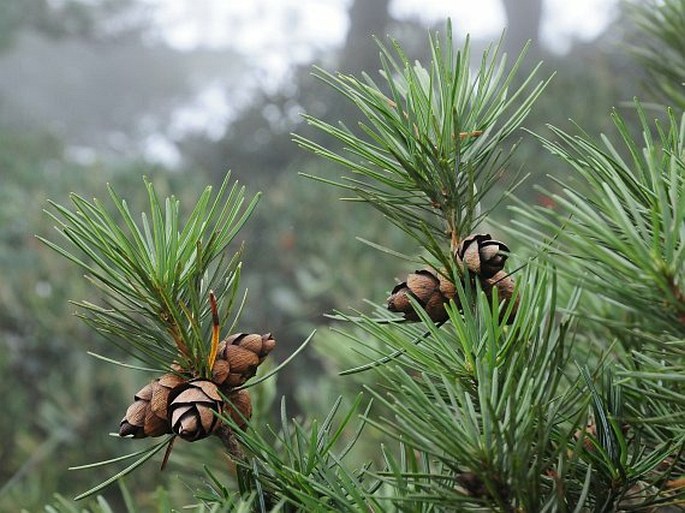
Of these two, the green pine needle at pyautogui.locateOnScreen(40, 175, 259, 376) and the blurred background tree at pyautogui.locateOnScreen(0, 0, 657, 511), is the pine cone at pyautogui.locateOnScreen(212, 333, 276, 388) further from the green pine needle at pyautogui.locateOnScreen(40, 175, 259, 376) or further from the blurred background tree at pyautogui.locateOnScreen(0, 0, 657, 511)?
the blurred background tree at pyautogui.locateOnScreen(0, 0, 657, 511)

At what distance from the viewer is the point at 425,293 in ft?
0.96

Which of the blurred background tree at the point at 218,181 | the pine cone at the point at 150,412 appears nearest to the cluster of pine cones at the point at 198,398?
the pine cone at the point at 150,412

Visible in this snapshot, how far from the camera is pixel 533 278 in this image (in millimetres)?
301

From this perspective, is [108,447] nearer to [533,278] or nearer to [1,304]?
[1,304]

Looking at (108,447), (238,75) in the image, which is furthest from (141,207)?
(238,75)

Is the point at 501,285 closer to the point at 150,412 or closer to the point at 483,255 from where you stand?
the point at 483,255

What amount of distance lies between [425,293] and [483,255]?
0.03 meters

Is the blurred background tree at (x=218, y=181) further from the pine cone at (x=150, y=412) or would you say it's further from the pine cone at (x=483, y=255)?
the pine cone at (x=150, y=412)

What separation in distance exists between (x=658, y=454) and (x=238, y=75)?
14.8 meters

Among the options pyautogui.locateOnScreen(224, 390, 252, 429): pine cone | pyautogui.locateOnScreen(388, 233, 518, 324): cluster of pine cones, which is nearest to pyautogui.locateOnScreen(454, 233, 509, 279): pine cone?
pyautogui.locateOnScreen(388, 233, 518, 324): cluster of pine cones

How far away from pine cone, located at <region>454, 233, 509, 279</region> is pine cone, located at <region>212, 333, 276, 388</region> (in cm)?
9

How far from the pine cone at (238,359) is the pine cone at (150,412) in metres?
0.02

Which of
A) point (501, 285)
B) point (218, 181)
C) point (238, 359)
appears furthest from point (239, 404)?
point (218, 181)

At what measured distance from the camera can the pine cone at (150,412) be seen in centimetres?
28
